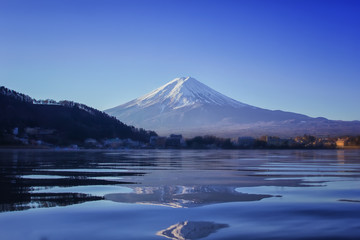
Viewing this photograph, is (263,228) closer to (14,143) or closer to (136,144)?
(14,143)

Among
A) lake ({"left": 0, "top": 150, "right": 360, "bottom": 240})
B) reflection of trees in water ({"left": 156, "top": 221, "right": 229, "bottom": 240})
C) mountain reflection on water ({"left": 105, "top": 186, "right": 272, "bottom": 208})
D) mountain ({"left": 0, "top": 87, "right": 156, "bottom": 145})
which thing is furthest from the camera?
mountain ({"left": 0, "top": 87, "right": 156, "bottom": 145})

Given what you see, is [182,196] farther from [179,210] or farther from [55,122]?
[55,122]

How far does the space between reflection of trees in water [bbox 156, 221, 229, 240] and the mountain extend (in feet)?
288

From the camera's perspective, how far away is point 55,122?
132125mm

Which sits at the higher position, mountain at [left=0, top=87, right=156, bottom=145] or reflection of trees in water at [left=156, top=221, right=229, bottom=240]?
mountain at [left=0, top=87, right=156, bottom=145]

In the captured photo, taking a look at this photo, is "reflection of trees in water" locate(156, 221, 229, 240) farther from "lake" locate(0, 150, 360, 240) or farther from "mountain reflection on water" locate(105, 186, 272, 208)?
"mountain reflection on water" locate(105, 186, 272, 208)

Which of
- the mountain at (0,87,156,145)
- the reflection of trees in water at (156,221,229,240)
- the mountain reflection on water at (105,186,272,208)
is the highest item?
the mountain at (0,87,156,145)

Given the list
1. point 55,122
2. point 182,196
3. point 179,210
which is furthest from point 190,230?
point 55,122

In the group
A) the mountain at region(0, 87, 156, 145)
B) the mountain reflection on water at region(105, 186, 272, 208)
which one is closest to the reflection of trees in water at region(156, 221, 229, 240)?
the mountain reflection on water at region(105, 186, 272, 208)

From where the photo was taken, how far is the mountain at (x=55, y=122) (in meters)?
114

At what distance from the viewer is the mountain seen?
114500 millimetres

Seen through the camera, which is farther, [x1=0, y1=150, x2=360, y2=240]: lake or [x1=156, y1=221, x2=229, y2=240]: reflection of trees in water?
[x1=0, y1=150, x2=360, y2=240]: lake

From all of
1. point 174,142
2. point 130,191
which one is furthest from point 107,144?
point 130,191

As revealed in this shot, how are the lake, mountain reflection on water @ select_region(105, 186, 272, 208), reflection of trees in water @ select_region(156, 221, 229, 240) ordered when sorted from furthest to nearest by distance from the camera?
mountain reflection on water @ select_region(105, 186, 272, 208) → the lake → reflection of trees in water @ select_region(156, 221, 229, 240)
